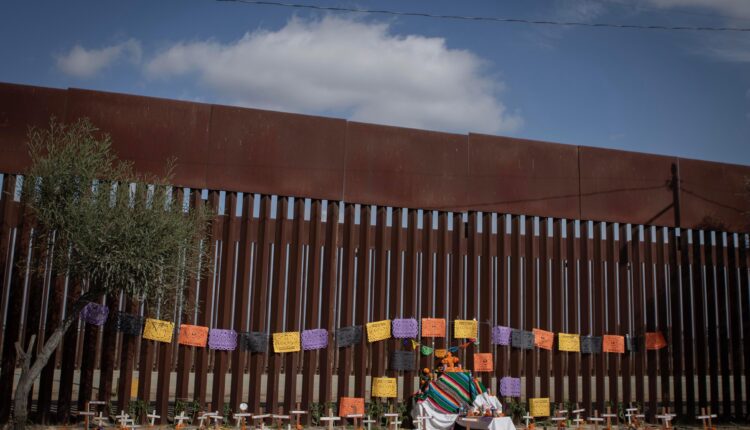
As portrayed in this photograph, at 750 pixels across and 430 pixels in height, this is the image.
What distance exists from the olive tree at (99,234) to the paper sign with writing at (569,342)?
6.79m

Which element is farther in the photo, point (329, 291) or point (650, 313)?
point (650, 313)

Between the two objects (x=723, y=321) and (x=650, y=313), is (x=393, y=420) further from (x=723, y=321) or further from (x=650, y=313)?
(x=723, y=321)

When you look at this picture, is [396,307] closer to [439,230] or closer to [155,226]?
[439,230]

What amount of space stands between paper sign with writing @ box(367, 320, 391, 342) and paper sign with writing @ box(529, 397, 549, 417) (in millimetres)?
2906

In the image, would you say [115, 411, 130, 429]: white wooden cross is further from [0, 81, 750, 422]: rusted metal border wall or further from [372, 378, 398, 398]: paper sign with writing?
[372, 378, 398, 398]: paper sign with writing

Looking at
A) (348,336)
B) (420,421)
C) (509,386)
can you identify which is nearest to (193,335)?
(348,336)

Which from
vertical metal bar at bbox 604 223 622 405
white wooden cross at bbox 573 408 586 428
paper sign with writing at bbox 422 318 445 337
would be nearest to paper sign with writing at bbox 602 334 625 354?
vertical metal bar at bbox 604 223 622 405

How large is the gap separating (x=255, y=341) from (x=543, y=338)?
203 inches

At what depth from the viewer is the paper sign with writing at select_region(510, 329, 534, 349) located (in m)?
12.6

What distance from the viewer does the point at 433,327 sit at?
12086mm

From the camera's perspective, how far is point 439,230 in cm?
1255

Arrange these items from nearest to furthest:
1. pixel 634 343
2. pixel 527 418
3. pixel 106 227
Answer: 1. pixel 106 227
2. pixel 527 418
3. pixel 634 343

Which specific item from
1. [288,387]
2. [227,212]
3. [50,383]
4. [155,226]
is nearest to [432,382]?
[288,387]

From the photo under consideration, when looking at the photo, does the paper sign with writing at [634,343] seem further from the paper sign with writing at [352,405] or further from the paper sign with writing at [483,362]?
the paper sign with writing at [352,405]
